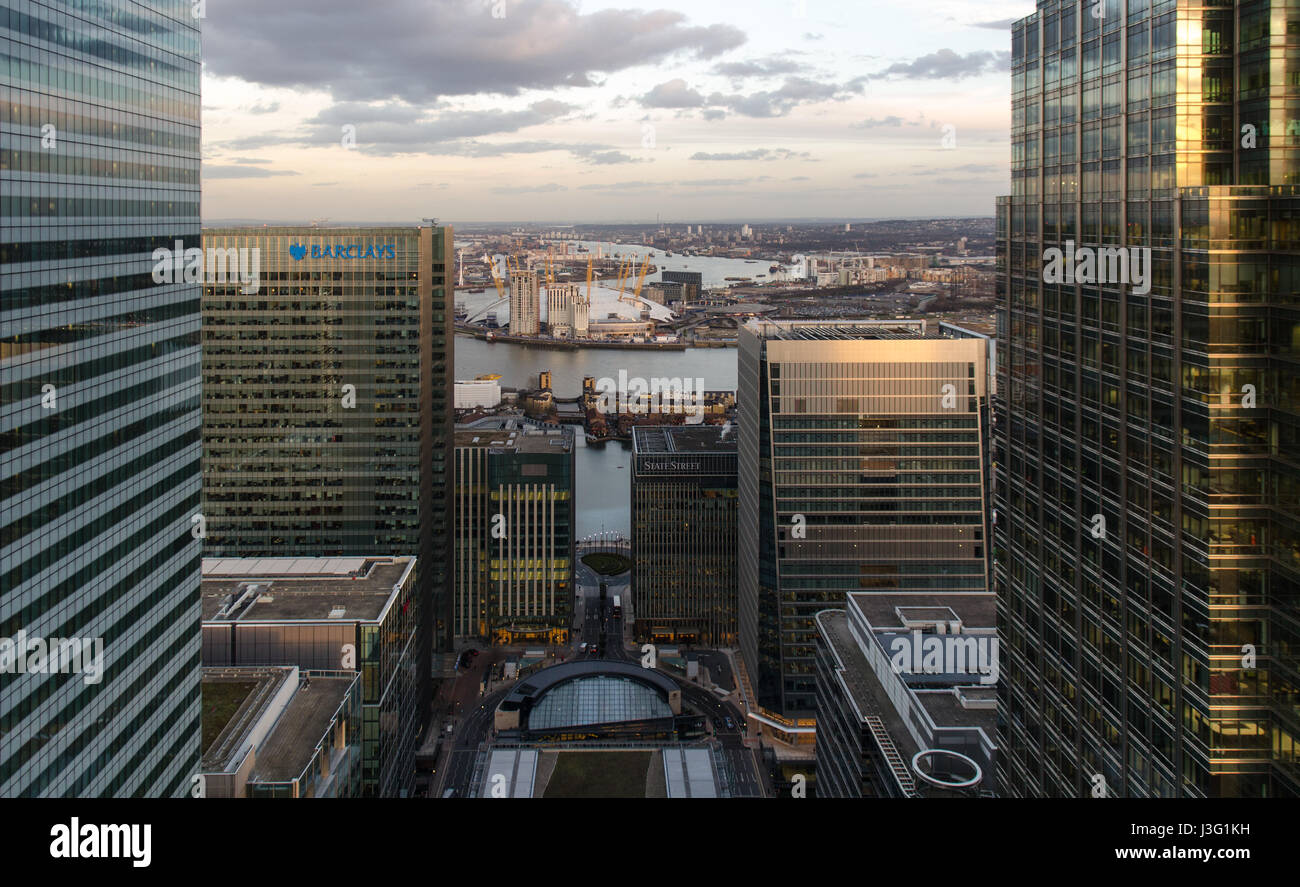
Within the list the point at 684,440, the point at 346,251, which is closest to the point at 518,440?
the point at 684,440

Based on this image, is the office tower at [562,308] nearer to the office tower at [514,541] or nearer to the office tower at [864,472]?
the office tower at [514,541]

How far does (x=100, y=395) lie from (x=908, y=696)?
14478mm

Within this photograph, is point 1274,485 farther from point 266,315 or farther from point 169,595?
point 266,315

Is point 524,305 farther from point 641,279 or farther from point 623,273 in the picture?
point 623,273

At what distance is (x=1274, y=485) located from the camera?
965cm

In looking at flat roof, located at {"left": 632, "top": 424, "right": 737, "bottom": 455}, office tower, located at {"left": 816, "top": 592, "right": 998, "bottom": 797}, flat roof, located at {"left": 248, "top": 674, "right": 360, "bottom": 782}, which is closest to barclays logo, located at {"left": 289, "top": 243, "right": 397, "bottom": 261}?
flat roof, located at {"left": 632, "top": 424, "right": 737, "bottom": 455}

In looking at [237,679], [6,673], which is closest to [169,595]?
[6,673]

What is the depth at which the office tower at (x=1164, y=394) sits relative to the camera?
9.67 meters

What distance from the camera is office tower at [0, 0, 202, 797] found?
10297 mm

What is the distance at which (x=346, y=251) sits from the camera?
3297cm

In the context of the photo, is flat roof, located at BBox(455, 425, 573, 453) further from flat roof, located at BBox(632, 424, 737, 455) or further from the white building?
the white building

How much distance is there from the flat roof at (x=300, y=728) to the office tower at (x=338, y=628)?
84cm

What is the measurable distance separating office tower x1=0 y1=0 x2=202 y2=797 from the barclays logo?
1847cm
